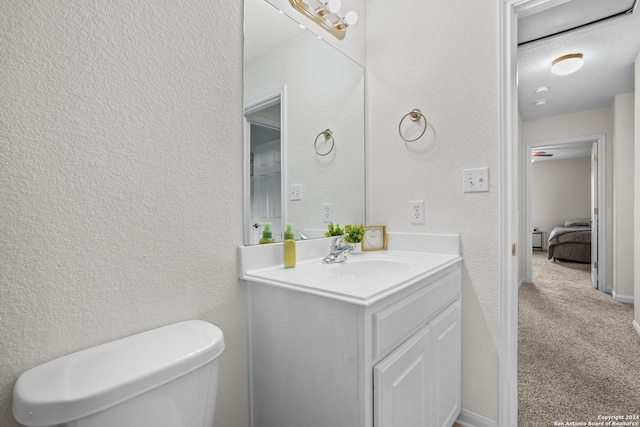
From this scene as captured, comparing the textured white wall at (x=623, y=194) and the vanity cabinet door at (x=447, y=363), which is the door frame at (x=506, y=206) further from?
the textured white wall at (x=623, y=194)

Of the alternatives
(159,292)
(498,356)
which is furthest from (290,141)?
(498,356)

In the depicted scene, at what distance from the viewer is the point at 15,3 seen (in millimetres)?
702

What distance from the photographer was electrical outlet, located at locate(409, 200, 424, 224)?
1649 mm

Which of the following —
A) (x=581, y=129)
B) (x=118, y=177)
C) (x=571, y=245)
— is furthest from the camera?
(x=571, y=245)

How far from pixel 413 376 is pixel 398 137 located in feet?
3.94

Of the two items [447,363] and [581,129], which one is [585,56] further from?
[447,363]

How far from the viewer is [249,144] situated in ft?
4.06

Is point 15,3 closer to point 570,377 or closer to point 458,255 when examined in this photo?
point 458,255

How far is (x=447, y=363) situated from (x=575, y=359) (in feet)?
5.00

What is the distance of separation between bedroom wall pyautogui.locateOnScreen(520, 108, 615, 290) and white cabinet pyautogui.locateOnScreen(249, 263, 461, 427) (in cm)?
382

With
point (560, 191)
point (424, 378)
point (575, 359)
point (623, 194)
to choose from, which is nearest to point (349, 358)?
point (424, 378)

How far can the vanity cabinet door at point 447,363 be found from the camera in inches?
48.3

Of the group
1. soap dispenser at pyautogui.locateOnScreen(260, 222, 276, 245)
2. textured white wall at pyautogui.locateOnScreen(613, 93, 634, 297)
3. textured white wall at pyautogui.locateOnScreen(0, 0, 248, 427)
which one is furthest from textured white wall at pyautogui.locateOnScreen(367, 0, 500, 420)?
textured white wall at pyautogui.locateOnScreen(613, 93, 634, 297)

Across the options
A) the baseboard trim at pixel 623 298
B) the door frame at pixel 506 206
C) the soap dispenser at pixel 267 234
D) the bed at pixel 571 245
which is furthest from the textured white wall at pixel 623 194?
the soap dispenser at pixel 267 234
